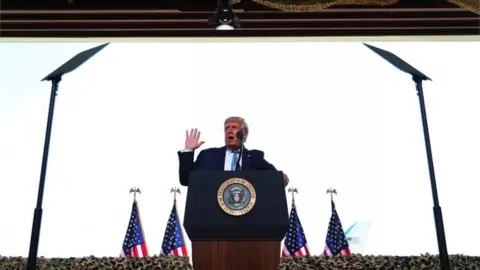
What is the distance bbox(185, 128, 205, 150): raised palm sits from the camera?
267cm

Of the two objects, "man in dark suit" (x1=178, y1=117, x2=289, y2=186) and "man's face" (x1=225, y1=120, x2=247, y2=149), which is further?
"man's face" (x1=225, y1=120, x2=247, y2=149)

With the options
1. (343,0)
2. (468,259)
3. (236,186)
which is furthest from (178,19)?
(236,186)

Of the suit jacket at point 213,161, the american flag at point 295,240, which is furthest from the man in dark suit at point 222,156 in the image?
the american flag at point 295,240

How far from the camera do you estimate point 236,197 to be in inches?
72.9

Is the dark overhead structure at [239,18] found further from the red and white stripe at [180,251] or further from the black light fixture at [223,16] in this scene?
the black light fixture at [223,16]

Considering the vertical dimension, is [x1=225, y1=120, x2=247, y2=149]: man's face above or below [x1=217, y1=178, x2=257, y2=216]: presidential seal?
above

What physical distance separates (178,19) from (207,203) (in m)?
5.56

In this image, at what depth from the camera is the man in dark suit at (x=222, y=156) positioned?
2.60m

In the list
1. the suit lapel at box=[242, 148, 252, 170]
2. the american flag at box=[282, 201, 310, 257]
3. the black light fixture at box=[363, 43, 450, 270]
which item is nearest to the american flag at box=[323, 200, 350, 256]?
the american flag at box=[282, 201, 310, 257]

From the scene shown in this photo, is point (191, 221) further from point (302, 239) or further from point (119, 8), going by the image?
point (119, 8)

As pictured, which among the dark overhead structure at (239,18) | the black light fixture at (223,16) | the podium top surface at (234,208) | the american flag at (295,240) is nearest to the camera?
the podium top surface at (234,208)

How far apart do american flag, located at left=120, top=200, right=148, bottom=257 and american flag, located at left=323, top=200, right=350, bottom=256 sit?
2.15 m

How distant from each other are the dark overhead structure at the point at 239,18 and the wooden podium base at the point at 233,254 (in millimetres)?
4786

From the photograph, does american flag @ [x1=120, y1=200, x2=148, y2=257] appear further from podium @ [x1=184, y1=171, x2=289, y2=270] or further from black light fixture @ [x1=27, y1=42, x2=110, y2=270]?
podium @ [x1=184, y1=171, x2=289, y2=270]
